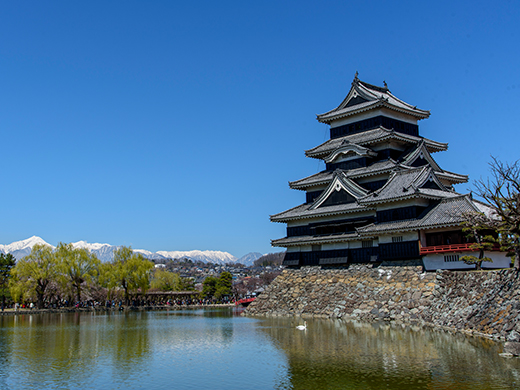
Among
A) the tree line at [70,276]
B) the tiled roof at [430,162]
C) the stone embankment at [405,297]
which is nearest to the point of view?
the stone embankment at [405,297]

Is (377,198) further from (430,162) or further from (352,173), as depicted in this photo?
(430,162)

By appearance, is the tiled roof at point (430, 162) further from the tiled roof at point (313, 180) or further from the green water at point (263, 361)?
the green water at point (263, 361)

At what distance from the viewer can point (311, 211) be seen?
142ft

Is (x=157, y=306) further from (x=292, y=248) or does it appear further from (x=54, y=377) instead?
(x=54, y=377)

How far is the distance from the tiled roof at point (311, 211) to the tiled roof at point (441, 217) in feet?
13.5

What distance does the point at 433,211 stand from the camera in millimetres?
33812

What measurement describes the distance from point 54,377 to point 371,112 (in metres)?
36.4

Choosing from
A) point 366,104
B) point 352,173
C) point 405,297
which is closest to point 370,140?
point 352,173

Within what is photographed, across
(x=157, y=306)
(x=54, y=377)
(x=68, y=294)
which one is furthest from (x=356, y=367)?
(x=157, y=306)

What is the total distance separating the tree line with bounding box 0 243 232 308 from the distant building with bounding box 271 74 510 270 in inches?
969

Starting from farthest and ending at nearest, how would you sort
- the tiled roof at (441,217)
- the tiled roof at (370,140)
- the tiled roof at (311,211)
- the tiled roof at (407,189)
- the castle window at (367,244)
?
the tiled roof at (370,140), the tiled roof at (311,211), the castle window at (367,244), the tiled roof at (407,189), the tiled roof at (441,217)

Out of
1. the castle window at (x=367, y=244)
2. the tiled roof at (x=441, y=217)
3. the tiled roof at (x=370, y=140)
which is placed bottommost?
the castle window at (x=367, y=244)

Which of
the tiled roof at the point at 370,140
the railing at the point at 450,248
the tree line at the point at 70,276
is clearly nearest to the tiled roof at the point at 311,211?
the tiled roof at the point at 370,140

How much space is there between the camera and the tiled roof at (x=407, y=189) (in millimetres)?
34700
